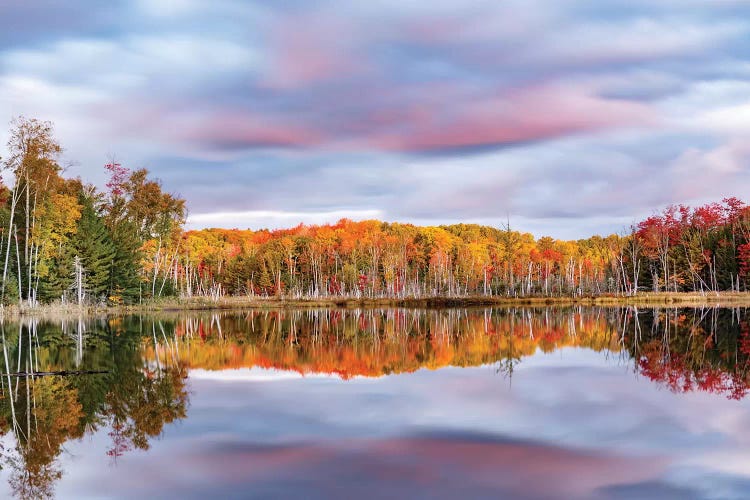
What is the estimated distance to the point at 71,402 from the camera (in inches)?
523

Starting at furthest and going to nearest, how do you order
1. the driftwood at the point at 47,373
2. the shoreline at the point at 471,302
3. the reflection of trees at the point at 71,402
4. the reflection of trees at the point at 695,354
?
the shoreline at the point at 471,302 → the driftwood at the point at 47,373 → the reflection of trees at the point at 695,354 → the reflection of trees at the point at 71,402

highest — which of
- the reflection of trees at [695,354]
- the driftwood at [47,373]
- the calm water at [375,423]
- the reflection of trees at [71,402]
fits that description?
the driftwood at [47,373]

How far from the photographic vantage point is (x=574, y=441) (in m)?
10.7

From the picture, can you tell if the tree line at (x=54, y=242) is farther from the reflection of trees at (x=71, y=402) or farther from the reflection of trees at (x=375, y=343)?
the reflection of trees at (x=71, y=402)

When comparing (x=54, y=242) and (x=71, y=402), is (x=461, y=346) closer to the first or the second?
(x=71, y=402)

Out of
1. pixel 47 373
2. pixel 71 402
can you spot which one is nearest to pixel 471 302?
pixel 47 373

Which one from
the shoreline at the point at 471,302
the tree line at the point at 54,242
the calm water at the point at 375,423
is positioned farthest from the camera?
the shoreline at the point at 471,302

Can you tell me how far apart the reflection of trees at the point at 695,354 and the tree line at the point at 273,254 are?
33163 millimetres

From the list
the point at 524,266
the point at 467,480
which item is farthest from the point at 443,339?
the point at 524,266

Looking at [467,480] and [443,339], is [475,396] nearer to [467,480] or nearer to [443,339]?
[467,480]

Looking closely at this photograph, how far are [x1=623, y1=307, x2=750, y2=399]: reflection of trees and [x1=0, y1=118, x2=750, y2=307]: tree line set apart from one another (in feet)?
109

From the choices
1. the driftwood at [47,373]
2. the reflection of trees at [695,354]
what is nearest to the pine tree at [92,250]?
the driftwood at [47,373]

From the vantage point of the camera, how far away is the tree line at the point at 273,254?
145 ft

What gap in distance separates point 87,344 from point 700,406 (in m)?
19.7
